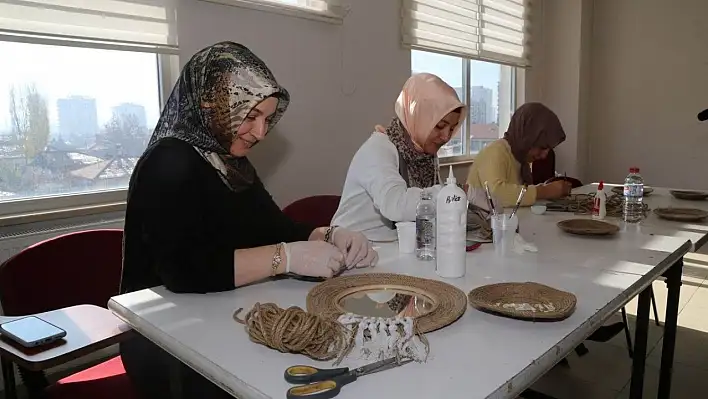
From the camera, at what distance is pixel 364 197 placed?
73.7 inches

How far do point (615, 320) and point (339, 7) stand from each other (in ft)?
6.99

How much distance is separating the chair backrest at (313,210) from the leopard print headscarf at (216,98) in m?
0.85

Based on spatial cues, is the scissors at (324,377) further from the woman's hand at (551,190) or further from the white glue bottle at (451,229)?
the woman's hand at (551,190)

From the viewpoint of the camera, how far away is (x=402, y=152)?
190cm

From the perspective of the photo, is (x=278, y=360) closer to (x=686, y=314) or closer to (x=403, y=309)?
(x=403, y=309)

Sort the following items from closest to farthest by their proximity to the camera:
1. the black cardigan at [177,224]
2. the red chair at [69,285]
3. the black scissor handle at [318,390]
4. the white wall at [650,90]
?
the black scissor handle at [318,390] → the black cardigan at [177,224] → the red chair at [69,285] → the white wall at [650,90]

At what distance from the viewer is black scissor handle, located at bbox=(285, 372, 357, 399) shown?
27.4 inches

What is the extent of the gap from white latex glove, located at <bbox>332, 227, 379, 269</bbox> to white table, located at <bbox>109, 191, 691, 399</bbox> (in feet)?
0.12

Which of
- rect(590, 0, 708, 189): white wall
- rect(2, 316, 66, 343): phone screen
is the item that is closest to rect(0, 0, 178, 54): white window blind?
rect(2, 316, 66, 343): phone screen

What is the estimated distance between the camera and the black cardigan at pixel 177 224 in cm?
110

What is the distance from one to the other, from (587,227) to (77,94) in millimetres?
1871

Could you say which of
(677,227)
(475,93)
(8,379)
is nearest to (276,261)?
(8,379)

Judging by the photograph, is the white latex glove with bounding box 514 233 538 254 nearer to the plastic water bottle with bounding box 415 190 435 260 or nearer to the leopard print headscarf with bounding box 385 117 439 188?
the plastic water bottle with bounding box 415 190 435 260

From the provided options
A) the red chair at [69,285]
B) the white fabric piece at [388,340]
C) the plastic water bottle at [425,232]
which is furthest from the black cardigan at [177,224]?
the plastic water bottle at [425,232]
